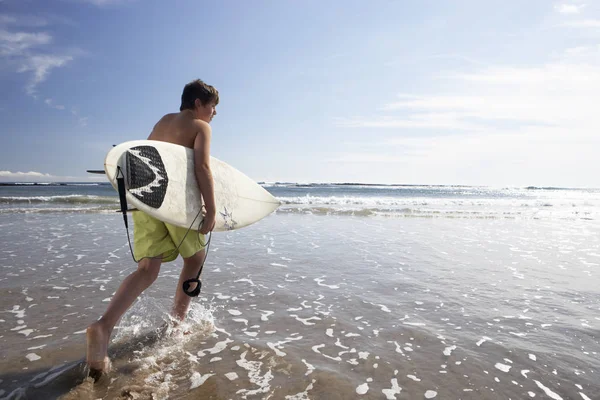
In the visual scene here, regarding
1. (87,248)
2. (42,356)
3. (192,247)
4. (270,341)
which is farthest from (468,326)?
(87,248)

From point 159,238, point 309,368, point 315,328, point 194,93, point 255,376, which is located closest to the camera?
point 255,376

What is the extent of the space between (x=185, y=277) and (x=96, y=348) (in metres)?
0.82

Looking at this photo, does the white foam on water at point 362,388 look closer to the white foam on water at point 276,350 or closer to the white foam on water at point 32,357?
the white foam on water at point 276,350

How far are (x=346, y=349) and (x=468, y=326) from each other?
49.5 inches

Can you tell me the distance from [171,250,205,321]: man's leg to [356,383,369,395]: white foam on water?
1500 mm

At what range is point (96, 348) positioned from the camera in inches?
90.4

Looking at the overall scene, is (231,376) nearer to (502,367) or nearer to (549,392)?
(502,367)

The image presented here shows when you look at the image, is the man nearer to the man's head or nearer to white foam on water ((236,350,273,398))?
the man's head

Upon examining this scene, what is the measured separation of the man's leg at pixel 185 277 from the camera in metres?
2.96

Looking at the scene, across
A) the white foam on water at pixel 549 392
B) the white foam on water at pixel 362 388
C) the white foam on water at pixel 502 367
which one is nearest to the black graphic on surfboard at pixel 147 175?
the white foam on water at pixel 362 388

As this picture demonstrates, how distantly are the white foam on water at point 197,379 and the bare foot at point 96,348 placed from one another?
1.87 ft

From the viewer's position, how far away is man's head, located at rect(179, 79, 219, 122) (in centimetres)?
287

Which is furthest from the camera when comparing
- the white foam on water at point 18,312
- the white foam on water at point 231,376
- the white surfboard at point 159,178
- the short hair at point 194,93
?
the white foam on water at point 18,312

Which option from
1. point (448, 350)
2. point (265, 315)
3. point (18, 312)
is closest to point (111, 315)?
point (265, 315)
